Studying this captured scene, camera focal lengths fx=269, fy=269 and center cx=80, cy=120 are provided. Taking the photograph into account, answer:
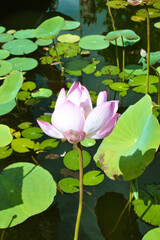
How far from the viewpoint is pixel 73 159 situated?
1481 millimetres

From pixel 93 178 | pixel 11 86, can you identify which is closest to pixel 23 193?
pixel 93 178

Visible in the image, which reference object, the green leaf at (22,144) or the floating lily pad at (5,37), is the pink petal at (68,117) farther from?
the floating lily pad at (5,37)

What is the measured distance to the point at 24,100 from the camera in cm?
206

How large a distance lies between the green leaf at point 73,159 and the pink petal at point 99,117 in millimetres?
725

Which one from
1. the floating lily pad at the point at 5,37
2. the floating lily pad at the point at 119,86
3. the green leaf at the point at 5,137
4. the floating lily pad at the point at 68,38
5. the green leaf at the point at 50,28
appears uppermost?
the green leaf at the point at 50,28

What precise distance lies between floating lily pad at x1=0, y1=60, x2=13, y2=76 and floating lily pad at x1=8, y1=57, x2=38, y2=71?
0.08m

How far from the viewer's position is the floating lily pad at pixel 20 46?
2598mm

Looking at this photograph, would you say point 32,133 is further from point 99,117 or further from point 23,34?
point 23,34

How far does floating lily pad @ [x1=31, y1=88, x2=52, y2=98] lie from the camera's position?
6.79ft

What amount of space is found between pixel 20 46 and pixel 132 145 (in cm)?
201

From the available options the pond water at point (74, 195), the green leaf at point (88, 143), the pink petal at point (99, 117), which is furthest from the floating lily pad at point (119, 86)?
the pink petal at point (99, 117)

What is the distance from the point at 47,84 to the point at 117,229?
4.61 feet

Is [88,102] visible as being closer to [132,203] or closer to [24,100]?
[132,203]

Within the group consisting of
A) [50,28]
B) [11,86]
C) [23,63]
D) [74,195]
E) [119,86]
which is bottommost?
[74,195]
